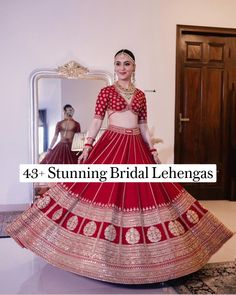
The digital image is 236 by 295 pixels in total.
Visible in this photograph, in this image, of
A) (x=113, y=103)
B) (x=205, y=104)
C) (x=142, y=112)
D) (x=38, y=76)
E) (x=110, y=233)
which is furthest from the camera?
(x=205, y=104)

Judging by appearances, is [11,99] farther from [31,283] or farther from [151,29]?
[31,283]

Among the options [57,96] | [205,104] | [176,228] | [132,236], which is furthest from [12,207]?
[205,104]

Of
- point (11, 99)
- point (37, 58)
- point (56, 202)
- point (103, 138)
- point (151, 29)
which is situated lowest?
point (56, 202)

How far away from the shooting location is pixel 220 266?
216cm

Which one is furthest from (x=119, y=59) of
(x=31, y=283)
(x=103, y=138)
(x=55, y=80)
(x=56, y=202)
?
(x=55, y=80)

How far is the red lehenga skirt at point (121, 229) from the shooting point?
1.77 metres

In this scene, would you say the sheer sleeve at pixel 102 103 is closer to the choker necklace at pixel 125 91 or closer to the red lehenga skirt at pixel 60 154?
the choker necklace at pixel 125 91

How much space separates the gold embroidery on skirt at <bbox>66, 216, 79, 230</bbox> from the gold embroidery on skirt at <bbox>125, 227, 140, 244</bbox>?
286 mm

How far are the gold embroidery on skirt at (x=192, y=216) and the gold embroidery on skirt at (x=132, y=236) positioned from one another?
1.18 ft

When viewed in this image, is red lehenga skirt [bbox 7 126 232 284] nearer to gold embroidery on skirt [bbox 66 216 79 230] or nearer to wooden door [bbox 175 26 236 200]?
gold embroidery on skirt [bbox 66 216 79 230]

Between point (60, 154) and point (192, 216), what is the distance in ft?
6.50

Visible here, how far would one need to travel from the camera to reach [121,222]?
6.15 feet

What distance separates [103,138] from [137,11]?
214 cm

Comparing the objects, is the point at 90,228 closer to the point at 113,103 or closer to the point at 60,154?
the point at 113,103
